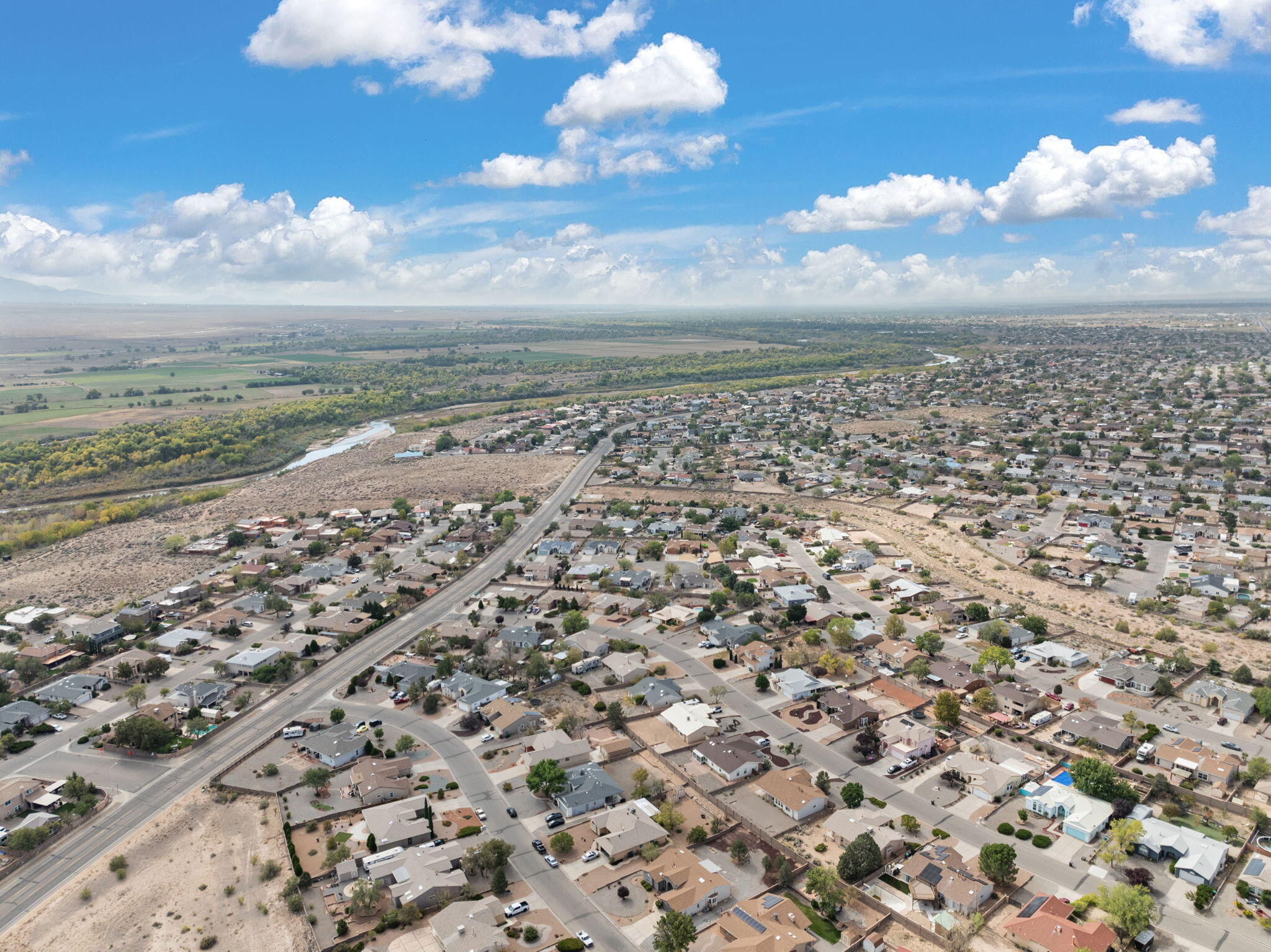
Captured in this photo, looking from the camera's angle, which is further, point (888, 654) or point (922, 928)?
point (888, 654)

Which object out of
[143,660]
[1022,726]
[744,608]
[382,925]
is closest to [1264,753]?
[1022,726]

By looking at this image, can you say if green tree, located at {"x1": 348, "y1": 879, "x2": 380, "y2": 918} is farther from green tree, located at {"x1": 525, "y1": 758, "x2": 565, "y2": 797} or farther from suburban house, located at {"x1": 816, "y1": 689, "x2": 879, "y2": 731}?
suburban house, located at {"x1": 816, "y1": 689, "x2": 879, "y2": 731}

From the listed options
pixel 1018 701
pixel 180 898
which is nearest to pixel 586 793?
pixel 180 898

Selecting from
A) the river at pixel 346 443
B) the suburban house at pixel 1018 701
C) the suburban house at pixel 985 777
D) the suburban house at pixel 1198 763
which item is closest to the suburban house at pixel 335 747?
the suburban house at pixel 985 777

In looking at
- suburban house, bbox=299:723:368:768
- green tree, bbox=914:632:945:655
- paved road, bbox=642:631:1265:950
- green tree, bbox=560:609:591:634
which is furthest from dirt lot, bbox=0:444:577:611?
green tree, bbox=914:632:945:655

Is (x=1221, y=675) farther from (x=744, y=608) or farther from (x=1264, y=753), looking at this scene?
(x=744, y=608)

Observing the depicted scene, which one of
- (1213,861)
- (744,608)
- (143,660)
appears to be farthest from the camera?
(744,608)

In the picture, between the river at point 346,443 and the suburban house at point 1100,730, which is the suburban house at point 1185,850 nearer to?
the suburban house at point 1100,730

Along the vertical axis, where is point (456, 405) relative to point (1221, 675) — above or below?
above
